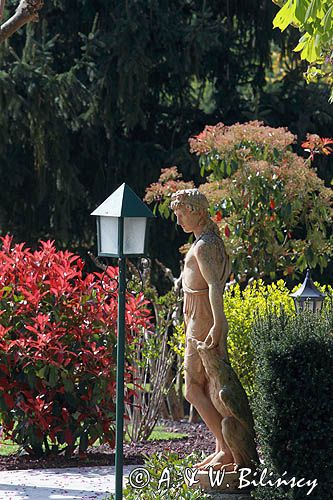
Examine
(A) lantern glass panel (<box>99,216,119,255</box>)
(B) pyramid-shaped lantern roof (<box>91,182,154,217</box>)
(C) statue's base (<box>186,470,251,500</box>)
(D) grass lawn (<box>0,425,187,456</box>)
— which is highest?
(B) pyramid-shaped lantern roof (<box>91,182,154,217</box>)

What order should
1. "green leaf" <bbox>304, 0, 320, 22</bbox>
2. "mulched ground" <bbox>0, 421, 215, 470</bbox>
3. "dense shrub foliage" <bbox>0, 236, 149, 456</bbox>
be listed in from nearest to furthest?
"green leaf" <bbox>304, 0, 320, 22</bbox> → "dense shrub foliage" <bbox>0, 236, 149, 456</bbox> → "mulched ground" <bbox>0, 421, 215, 470</bbox>

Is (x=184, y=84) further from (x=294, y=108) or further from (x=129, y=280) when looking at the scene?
(x=129, y=280)

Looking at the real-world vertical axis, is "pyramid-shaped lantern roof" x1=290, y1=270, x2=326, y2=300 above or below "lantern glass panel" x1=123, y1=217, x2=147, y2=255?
below

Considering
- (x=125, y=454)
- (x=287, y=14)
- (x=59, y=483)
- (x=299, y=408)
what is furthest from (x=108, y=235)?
(x=125, y=454)

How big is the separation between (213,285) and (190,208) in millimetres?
684

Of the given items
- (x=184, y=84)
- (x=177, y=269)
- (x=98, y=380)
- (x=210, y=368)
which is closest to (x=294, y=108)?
(x=184, y=84)

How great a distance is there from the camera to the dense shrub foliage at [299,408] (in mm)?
7465

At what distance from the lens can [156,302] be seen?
42.0ft

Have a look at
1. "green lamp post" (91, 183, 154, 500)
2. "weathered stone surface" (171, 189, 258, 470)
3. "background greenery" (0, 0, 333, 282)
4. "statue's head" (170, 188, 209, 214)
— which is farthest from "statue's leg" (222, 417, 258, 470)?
"background greenery" (0, 0, 333, 282)

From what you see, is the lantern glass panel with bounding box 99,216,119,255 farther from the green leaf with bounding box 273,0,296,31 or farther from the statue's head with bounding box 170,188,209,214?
the green leaf with bounding box 273,0,296,31

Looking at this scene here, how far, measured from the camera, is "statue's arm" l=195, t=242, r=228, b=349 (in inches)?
314

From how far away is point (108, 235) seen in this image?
25.7 ft

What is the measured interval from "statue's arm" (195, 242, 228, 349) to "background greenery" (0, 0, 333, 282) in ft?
26.8

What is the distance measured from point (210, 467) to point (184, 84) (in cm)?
1119
